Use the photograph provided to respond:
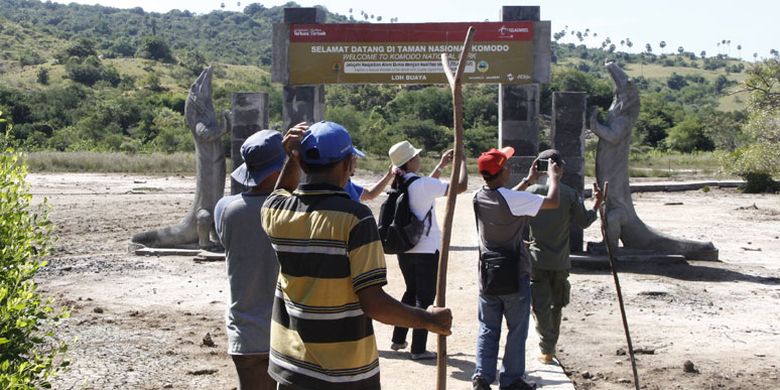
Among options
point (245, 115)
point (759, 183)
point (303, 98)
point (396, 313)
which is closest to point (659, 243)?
point (303, 98)

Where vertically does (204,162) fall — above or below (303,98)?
below

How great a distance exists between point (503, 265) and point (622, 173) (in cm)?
727

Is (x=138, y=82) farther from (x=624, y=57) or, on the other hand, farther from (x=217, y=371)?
(x=624, y=57)

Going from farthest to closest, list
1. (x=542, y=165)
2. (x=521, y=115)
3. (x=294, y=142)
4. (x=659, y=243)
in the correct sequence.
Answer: (x=521, y=115) → (x=659, y=243) → (x=542, y=165) → (x=294, y=142)

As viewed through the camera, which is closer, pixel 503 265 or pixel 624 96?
pixel 503 265

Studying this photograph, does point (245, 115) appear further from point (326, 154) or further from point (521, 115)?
point (326, 154)

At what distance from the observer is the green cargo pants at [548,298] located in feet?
22.1

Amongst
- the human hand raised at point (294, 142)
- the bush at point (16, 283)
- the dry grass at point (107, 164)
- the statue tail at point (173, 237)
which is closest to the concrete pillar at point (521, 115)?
the statue tail at point (173, 237)

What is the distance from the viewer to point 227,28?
538ft

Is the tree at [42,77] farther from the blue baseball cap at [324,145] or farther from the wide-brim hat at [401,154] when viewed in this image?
the blue baseball cap at [324,145]

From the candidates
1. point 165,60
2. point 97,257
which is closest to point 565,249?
point 97,257

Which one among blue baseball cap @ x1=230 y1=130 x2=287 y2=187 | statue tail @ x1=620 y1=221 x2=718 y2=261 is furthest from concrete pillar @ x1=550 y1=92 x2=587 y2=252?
blue baseball cap @ x1=230 y1=130 x2=287 y2=187

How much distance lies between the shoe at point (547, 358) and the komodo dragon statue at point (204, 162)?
7242 millimetres

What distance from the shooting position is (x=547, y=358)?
703 cm
